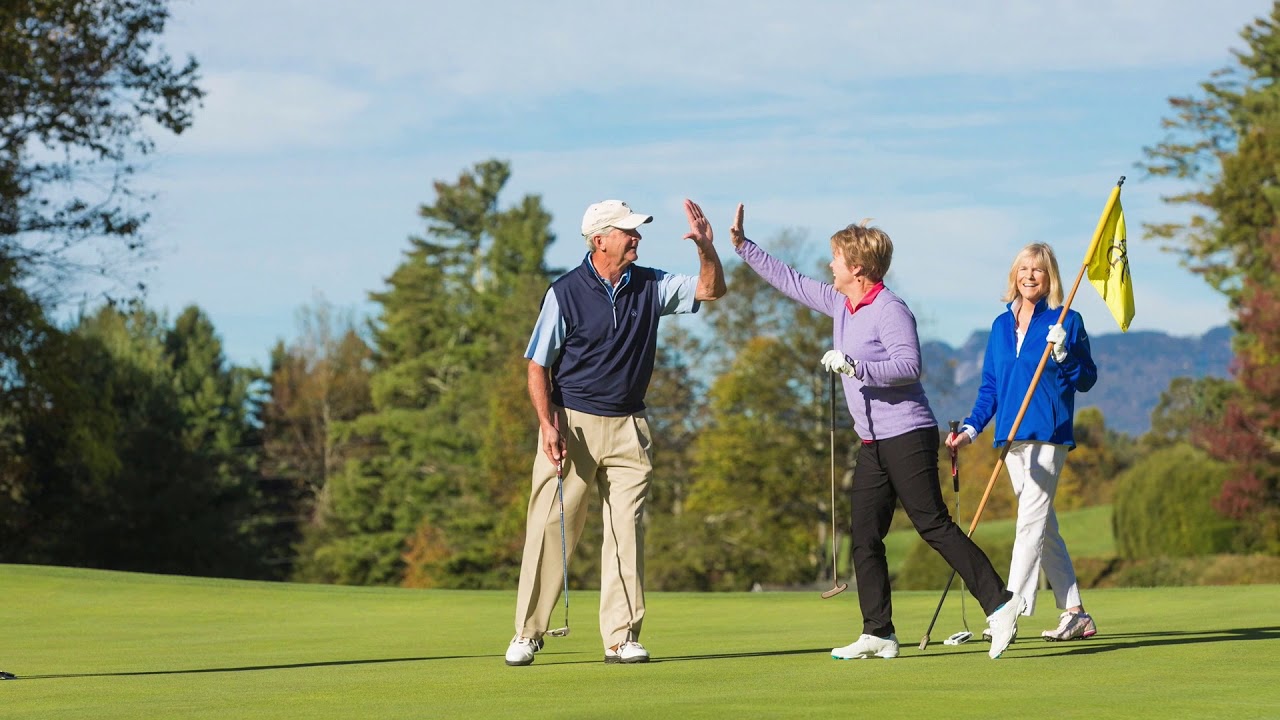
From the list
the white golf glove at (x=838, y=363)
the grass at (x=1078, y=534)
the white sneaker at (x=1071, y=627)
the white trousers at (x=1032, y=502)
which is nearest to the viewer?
the white golf glove at (x=838, y=363)

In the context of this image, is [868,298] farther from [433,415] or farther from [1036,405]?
[433,415]

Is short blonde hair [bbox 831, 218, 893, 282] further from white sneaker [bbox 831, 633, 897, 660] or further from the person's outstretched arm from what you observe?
white sneaker [bbox 831, 633, 897, 660]

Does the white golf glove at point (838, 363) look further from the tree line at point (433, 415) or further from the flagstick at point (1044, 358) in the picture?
the tree line at point (433, 415)

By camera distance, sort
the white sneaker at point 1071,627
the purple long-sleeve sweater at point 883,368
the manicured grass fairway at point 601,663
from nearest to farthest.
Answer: the manicured grass fairway at point 601,663, the purple long-sleeve sweater at point 883,368, the white sneaker at point 1071,627

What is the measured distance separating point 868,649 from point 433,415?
5855 cm

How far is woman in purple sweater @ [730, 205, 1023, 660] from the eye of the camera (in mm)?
7316

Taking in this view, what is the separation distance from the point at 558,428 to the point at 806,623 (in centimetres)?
468

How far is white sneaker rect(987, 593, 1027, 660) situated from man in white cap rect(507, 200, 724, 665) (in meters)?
1.62

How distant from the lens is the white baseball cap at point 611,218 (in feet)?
25.5

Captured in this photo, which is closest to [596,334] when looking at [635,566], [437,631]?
[635,566]

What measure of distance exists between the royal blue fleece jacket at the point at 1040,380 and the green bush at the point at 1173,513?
2817cm

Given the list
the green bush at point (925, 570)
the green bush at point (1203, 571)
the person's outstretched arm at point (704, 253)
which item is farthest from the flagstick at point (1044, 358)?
the green bush at point (925, 570)

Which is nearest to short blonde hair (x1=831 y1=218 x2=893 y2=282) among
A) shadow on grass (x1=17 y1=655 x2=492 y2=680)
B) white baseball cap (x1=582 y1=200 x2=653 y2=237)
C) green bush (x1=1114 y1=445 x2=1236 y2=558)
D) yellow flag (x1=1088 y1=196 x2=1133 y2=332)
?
white baseball cap (x1=582 y1=200 x2=653 y2=237)

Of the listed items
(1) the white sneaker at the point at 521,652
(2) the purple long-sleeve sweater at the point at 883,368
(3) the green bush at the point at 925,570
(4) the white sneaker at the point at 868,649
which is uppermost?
(2) the purple long-sleeve sweater at the point at 883,368
